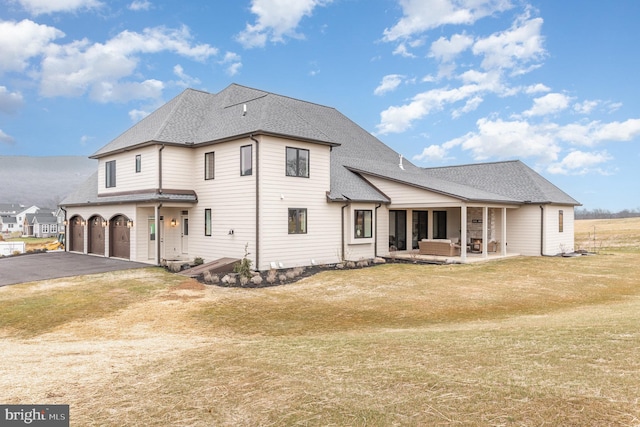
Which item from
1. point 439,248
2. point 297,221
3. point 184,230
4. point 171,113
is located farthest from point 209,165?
point 439,248

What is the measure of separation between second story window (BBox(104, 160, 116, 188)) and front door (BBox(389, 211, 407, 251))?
51.1 ft

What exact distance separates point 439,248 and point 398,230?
10.6ft

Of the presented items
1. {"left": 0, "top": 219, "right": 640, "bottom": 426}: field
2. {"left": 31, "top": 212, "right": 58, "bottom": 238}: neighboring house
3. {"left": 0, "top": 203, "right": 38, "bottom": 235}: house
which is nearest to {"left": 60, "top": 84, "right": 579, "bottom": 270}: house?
{"left": 0, "top": 219, "right": 640, "bottom": 426}: field

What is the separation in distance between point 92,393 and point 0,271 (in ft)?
57.0

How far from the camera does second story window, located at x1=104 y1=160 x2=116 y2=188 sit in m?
21.4

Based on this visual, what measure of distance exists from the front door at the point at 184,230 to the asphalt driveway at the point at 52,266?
2217 millimetres

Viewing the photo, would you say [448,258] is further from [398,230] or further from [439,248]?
[398,230]

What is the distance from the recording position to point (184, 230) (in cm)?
2005

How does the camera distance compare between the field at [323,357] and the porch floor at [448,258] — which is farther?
the porch floor at [448,258]

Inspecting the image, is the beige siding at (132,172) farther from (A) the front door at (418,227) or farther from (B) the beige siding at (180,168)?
(A) the front door at (418,227)

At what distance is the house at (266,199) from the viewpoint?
16.8 meters

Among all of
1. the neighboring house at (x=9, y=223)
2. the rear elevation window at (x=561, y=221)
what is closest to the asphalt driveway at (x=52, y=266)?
the rear elevation window at (x=561, y=221)

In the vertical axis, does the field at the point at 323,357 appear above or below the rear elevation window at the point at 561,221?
below

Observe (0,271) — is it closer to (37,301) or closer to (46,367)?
(37,301)
